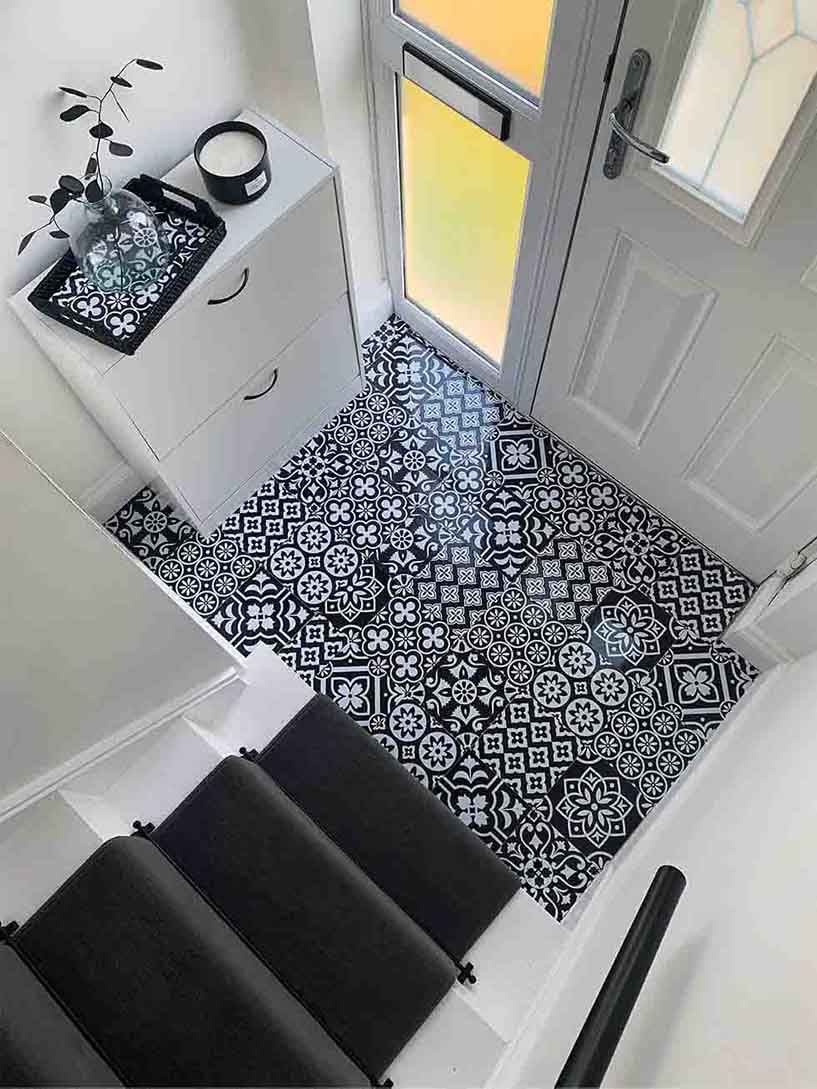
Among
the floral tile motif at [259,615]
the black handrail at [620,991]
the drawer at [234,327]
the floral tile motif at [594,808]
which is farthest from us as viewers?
the floral tile motif at [259,615]

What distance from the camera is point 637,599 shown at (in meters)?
2.32

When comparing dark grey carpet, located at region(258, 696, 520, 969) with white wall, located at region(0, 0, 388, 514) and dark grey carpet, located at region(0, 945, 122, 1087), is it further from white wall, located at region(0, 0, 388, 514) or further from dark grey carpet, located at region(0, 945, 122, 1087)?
white wall, located at region(0, 0, 388, 514)

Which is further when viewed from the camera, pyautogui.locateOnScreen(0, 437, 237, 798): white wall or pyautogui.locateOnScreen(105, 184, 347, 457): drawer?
pyautogui.locateOnScreen(105, 184, 347, 457): drawer

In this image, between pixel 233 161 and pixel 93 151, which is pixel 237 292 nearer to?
pixel 233 161

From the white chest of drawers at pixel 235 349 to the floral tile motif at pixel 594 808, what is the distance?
3.97 feet

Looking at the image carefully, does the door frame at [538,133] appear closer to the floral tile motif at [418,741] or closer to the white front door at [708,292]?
the white front door at [708,292]

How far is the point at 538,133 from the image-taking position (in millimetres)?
1711

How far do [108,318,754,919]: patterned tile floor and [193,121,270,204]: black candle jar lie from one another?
35.6 inches

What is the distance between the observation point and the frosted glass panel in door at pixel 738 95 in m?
1.25

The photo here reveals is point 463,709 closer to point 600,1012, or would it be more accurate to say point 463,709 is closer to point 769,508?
point 769,508

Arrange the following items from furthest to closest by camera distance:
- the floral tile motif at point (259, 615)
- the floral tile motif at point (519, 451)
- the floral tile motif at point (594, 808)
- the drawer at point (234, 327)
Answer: the floral tile motif at point (519, 451) < the floral tile motif at point (259, 615) < the floral tile motif at point (594, 808) < the drawer at point (234, 327)

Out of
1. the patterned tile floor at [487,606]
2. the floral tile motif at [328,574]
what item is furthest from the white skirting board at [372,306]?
the floral tile motif at [328,574]

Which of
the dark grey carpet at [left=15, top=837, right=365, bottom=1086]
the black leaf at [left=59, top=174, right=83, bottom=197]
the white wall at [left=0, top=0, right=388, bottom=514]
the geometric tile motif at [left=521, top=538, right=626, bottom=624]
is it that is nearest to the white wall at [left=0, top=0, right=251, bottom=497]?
the white wall at [left=0, top=0, right=388, bottom=514]

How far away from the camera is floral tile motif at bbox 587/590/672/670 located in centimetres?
225
